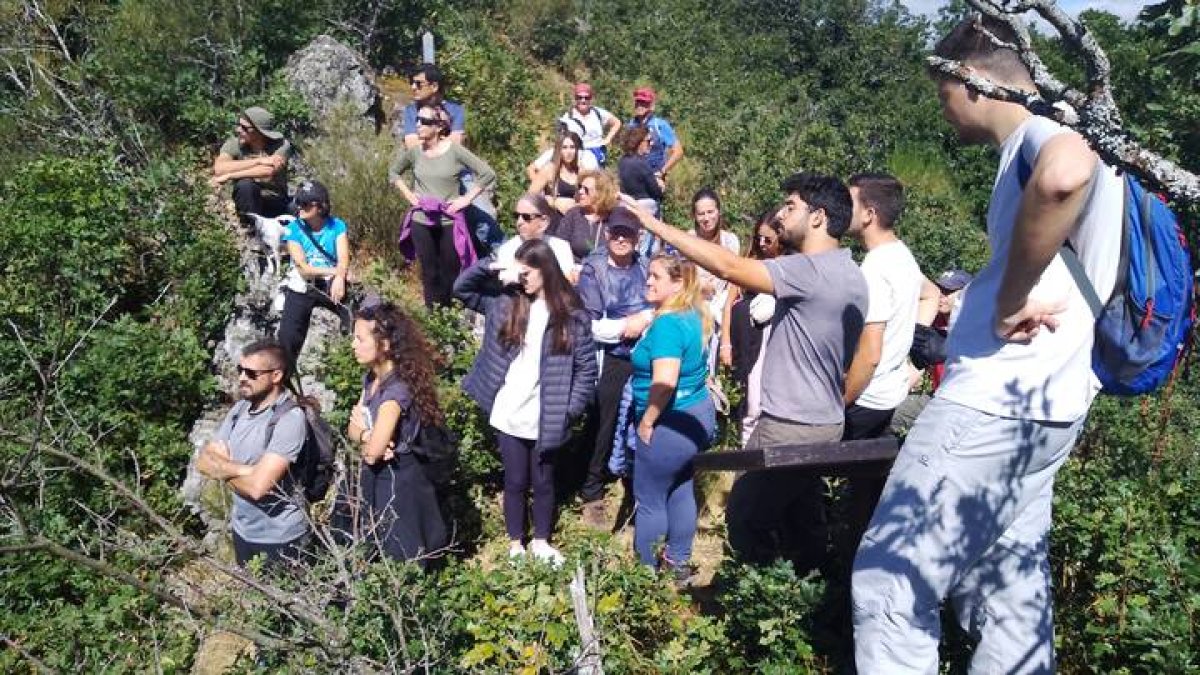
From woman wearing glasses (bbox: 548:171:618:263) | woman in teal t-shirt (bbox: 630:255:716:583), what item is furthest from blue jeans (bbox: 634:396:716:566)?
woman wearing glasses (bbox: 548:171:618:263)

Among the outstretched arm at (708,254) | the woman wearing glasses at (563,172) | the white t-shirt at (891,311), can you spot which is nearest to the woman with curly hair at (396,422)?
the outstretched arm at (708,254)

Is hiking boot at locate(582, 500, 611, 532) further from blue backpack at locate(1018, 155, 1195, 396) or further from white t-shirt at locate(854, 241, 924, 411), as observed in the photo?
blue backpack at locate(1018, 155, 1195, 396)

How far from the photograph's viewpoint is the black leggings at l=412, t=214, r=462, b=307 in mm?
6742

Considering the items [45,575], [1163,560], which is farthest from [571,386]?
[45,575]

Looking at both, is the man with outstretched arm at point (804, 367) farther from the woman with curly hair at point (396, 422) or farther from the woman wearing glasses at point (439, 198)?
the woman wearing glasses at point (439, 198)

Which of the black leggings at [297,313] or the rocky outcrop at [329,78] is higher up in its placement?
the rocky outcrop at [329,78]

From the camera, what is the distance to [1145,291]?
6.89ft

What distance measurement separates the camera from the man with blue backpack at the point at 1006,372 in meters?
2.08

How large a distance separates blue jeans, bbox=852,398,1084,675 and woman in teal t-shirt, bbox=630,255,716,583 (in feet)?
5.83

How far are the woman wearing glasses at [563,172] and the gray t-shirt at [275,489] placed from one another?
3525 millimetres

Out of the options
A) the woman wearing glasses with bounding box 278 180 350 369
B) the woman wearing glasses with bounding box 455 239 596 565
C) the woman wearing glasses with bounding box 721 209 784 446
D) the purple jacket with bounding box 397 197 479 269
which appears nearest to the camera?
the woman wearing glasses with bounding box 455 239 596 565

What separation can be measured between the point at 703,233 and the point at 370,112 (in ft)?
21.1

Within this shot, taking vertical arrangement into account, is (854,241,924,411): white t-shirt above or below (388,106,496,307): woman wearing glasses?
above

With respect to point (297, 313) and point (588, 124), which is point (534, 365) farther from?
point (588, 124)
